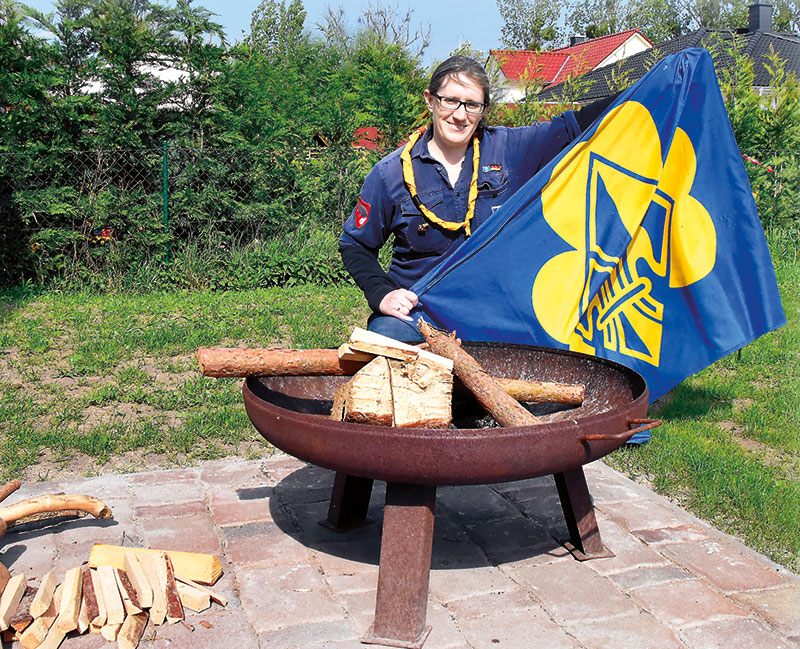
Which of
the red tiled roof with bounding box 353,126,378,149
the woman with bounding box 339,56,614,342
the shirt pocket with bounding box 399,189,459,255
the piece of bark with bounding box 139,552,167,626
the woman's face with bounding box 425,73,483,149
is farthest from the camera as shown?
the red tiled roof with bounding box 353,126,378,149

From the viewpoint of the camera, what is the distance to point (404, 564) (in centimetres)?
233

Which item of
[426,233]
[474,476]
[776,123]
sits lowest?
[474,476]

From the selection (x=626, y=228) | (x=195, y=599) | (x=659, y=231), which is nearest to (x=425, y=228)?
(x=626, y=228)

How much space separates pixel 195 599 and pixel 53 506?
0.82 metres

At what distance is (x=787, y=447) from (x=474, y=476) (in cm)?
265

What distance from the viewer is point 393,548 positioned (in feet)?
7.69

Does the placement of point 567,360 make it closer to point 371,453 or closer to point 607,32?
point 371,453

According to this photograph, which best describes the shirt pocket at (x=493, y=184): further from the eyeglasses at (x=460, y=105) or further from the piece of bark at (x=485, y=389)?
the piece of bark at (x=485, y=389)

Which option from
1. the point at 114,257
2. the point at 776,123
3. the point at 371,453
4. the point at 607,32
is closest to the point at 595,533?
the point at 371,453

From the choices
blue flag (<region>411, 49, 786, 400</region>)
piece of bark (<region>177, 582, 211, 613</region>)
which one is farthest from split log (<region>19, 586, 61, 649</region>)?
blue flag (<region>411, 49, 786, 400</region>)

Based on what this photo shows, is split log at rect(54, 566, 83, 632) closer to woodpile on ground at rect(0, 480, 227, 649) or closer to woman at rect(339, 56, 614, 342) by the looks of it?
woodpile on ground at rect(0, 480, 227, 649)

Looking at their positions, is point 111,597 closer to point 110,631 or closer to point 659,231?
point 110,631

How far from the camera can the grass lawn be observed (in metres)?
3.56

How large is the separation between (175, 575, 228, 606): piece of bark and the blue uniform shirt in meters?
1.61
